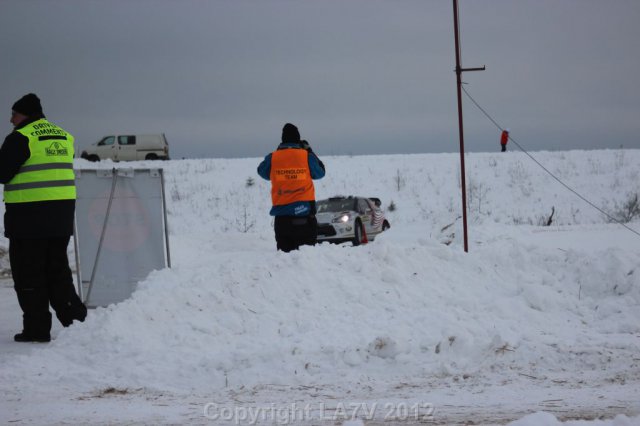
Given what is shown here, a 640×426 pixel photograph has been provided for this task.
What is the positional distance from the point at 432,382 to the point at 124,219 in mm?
4988

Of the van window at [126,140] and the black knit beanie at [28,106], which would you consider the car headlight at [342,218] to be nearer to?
the black knit beanie at [28,106]

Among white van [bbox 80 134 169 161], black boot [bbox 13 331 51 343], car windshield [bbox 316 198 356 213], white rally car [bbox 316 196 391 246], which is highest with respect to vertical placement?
white van [bbox 80 134 169 161]

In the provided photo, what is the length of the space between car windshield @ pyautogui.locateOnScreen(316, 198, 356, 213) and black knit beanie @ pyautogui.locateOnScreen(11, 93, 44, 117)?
475 inches

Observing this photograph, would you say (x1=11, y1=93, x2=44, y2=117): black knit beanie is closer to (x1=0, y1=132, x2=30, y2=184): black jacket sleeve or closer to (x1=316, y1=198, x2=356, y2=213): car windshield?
(x1=0, y1=132, x2=30, y2=184): black jacket sleeve

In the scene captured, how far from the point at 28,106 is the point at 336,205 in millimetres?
12382

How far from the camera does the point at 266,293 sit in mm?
7781

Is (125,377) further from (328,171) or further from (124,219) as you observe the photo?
(328,171)

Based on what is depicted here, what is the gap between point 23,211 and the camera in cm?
770

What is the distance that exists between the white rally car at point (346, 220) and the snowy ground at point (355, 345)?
31.0ft

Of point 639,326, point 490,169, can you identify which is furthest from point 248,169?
point 639,326

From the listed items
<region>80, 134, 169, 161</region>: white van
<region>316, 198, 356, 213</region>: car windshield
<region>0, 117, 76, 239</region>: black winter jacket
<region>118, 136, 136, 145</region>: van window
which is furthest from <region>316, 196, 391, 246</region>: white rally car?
<region>118, 136, 136, 145</region>: van window

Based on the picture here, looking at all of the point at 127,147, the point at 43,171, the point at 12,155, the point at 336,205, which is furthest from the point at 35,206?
the point at 127,147

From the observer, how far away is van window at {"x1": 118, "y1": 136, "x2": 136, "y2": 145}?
39.4m

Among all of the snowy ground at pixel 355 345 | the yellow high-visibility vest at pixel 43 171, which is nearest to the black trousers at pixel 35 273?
the snowy ground at pixel 355 345
